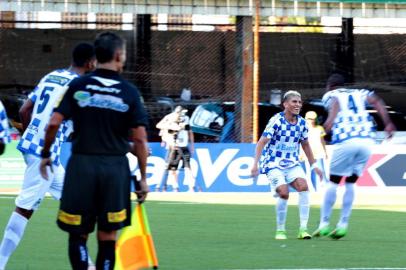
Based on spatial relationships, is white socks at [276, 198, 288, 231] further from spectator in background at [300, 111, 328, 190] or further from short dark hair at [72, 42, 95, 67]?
spectator in background at [300, 111, 328, 190]

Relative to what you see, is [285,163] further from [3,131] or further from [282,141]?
[3,131]

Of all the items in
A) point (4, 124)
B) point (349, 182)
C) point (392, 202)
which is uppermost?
point (4, 124)

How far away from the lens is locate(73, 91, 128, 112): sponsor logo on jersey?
26.9ft

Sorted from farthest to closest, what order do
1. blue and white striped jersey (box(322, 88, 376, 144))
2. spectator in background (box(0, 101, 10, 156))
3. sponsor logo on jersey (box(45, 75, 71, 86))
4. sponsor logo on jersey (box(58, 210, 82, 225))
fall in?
blue and white striped jersey (box(322, 88, 376, 144))
sponsor logo on jersey (box(45, 75, 71, 86))
spectator in background (box(0, 101, 10, 156))
sponsor logo on jersey (box(58, 210, 82, 225))

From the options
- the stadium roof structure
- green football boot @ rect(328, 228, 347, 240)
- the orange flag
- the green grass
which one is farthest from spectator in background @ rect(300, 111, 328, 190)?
the orange flag

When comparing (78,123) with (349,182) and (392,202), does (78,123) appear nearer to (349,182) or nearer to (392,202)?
(349,182)

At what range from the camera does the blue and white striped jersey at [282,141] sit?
14.3 meters

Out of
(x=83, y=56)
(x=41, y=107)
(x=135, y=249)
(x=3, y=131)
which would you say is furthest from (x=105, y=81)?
(x=41, y=107)

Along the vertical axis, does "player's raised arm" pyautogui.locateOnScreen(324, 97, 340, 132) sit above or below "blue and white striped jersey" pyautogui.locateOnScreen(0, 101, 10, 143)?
below

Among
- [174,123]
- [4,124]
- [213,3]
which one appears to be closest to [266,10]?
[213,3]

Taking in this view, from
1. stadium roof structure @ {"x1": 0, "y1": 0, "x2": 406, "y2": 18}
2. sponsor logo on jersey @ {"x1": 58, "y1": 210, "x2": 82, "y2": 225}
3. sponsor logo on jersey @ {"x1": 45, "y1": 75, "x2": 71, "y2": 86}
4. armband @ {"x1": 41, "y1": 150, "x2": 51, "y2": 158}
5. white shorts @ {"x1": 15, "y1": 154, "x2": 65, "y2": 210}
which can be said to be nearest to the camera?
sponsor logo on jersey @ {"x1": 58, "y1": 210, "x2": 82, "y2": 225}

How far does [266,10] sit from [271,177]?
1440cm

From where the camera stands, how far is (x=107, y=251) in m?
8.41

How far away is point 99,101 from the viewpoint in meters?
8.20
